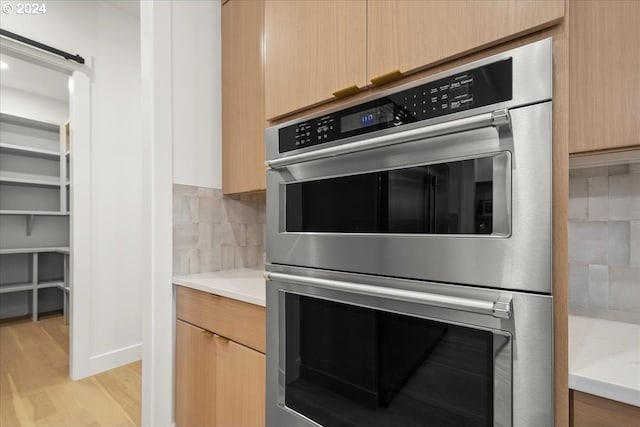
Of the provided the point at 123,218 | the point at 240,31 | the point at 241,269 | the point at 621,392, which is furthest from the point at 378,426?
the point at 123,218

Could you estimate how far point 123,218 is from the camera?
2482mm

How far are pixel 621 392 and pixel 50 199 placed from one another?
207 inches

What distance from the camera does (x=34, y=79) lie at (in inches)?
134

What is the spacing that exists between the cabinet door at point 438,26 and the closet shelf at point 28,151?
431 cm

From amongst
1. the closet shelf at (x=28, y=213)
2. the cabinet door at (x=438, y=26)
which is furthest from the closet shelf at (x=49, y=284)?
the cabinet door at (x=438, y=26)

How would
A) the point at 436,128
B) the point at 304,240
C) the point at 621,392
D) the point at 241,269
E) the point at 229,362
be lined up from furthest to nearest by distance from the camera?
1. the point at 241,269
2. the point at 229,362
3. the point at 304,240
4. the point at 436,128
5. the point at 621,392

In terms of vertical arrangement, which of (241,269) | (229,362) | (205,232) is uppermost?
(205,232)

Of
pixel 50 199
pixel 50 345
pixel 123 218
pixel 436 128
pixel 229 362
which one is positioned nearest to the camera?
pixel 436 128

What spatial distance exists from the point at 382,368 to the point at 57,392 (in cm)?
236

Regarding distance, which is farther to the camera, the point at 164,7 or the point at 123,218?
the point at 123,218

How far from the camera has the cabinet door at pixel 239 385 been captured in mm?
1083

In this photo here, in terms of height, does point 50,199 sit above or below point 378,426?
above

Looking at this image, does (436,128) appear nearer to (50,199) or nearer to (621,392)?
(621,392)

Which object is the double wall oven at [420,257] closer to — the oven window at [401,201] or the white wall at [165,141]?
the oven window at [401,201]
